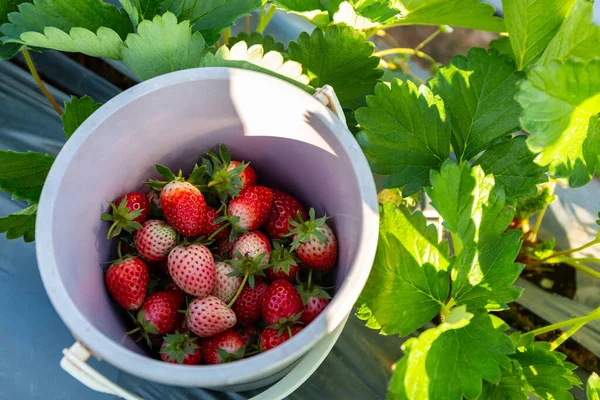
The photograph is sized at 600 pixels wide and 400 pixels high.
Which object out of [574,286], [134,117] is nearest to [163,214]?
[134,117]

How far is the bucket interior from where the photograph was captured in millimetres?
598

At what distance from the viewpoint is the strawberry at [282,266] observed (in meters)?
0.71

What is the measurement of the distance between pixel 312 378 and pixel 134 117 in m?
0.55

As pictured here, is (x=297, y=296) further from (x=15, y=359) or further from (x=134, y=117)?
(x=15, y=359)

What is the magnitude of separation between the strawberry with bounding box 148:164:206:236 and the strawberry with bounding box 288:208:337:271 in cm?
12

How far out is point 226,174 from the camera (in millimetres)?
728

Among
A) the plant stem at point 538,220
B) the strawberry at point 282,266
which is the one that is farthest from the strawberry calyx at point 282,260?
the plant stem at point 538,220

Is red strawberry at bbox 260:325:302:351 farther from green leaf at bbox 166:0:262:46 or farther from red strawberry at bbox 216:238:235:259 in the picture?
green leaf at bbox 166:0:262:46

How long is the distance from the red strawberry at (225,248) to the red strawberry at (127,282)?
0.35 ft

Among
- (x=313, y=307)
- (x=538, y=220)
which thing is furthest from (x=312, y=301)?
(x=538, y=220)

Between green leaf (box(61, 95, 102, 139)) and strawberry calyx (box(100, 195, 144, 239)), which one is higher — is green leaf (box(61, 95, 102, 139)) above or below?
above

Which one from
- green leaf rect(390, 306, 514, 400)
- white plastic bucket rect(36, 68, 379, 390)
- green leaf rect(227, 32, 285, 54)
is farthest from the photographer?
green leaf rect(227, 32, 285, 54)

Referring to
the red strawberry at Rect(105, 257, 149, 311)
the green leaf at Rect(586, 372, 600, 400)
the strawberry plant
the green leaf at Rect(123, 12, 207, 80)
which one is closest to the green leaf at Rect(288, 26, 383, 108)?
the strawberry plant

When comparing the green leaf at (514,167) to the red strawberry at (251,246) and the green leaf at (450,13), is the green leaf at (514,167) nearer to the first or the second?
the green leaf at (450,13)
